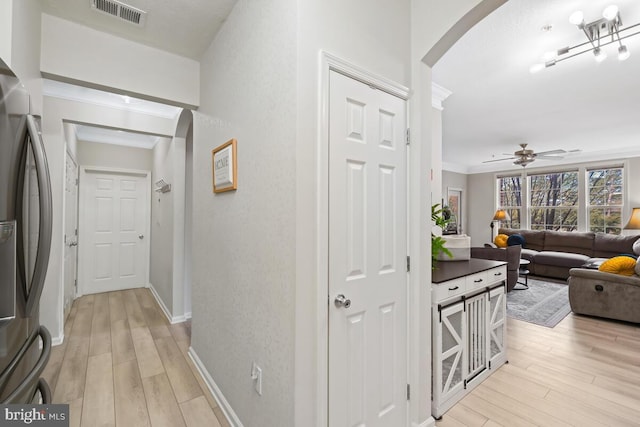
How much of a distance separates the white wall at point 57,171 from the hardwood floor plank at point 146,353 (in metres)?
0.73

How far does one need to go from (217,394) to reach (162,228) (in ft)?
9.46

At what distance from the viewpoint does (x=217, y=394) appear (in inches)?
79.6

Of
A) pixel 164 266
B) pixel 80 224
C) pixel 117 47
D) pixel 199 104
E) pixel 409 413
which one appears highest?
pixel 117 47

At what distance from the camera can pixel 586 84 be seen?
3.17m

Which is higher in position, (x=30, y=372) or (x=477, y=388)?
(x=30, y=372)

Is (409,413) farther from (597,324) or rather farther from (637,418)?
(597,324)

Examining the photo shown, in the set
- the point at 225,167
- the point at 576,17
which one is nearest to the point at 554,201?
the point at 576,17

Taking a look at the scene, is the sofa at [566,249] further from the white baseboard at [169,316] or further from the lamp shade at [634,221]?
the white baseboard at [169,316]

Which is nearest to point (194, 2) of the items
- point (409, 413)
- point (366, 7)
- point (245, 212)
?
point (366, 7)

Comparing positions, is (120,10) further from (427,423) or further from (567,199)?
(567,199)

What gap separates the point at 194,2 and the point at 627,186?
8.28 meters

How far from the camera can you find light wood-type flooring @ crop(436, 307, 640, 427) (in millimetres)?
1878

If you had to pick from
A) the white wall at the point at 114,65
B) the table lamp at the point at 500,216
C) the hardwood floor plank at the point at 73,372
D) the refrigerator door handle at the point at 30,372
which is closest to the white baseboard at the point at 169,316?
the hardwood floor plank at the point at 73,372
